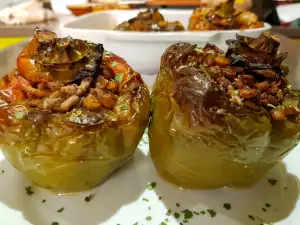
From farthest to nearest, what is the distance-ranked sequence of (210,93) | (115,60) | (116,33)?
1. (116,33)
2. (115,60)
3. (210,93)

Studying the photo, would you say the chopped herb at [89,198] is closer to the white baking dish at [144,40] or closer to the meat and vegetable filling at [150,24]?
the white baking dish at [144,40]

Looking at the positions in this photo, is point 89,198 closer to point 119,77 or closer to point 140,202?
point 140,202

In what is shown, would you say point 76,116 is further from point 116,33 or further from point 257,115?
point 116,33

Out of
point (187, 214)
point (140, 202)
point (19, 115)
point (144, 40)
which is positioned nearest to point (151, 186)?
point (140, 202)

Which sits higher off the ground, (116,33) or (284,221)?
(116,33)

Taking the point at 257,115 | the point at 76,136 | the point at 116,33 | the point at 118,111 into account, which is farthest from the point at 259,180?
the point at 116,33

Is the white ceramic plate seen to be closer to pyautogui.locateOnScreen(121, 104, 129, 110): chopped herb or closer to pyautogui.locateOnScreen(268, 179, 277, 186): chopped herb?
pyautogui.locateOnScreen(268, 179, 277, 186): chopped herb

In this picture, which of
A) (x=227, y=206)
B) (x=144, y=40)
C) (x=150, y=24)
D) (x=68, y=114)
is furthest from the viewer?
(x=150, y=24)
